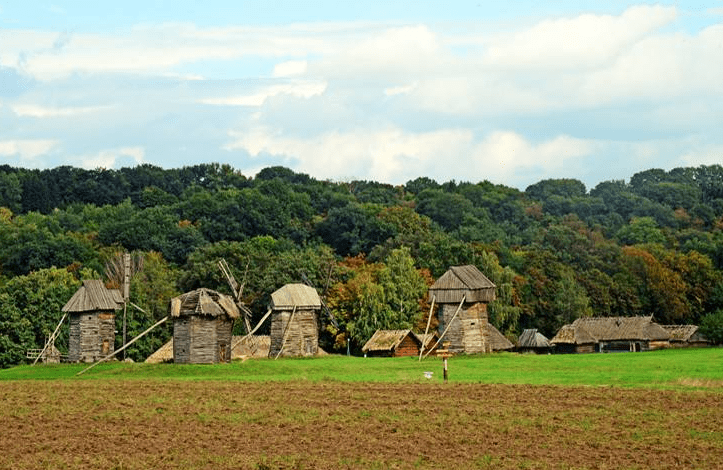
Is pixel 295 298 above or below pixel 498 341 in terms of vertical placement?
above

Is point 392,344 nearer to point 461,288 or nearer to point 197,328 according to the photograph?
point 461,288

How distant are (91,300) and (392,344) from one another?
2185 centimetres

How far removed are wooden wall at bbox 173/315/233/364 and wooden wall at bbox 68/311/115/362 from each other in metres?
8.30

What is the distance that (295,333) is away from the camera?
84.2m

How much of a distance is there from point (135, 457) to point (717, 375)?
30.5m

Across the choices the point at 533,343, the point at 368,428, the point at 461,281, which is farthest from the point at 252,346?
the point at 368,428

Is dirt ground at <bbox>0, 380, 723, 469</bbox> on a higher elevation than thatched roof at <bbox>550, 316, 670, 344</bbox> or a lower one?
lower

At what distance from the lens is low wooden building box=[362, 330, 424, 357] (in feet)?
279

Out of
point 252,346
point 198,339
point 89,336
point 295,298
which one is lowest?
point 252,346

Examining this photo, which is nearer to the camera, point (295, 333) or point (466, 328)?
point (466, 328)

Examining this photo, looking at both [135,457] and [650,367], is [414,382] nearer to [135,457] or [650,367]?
[650,367]

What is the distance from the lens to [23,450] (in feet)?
104

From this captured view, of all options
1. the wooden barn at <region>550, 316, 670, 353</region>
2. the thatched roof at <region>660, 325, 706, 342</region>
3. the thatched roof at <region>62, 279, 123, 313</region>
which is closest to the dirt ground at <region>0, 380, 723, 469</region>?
the thatched roof at <region>62, 279, 123, 313</region>

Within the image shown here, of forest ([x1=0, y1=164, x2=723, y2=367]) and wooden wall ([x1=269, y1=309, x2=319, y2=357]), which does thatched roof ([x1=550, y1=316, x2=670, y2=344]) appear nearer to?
forest ([x1=0, y1=164, x2=723, y2=367])
